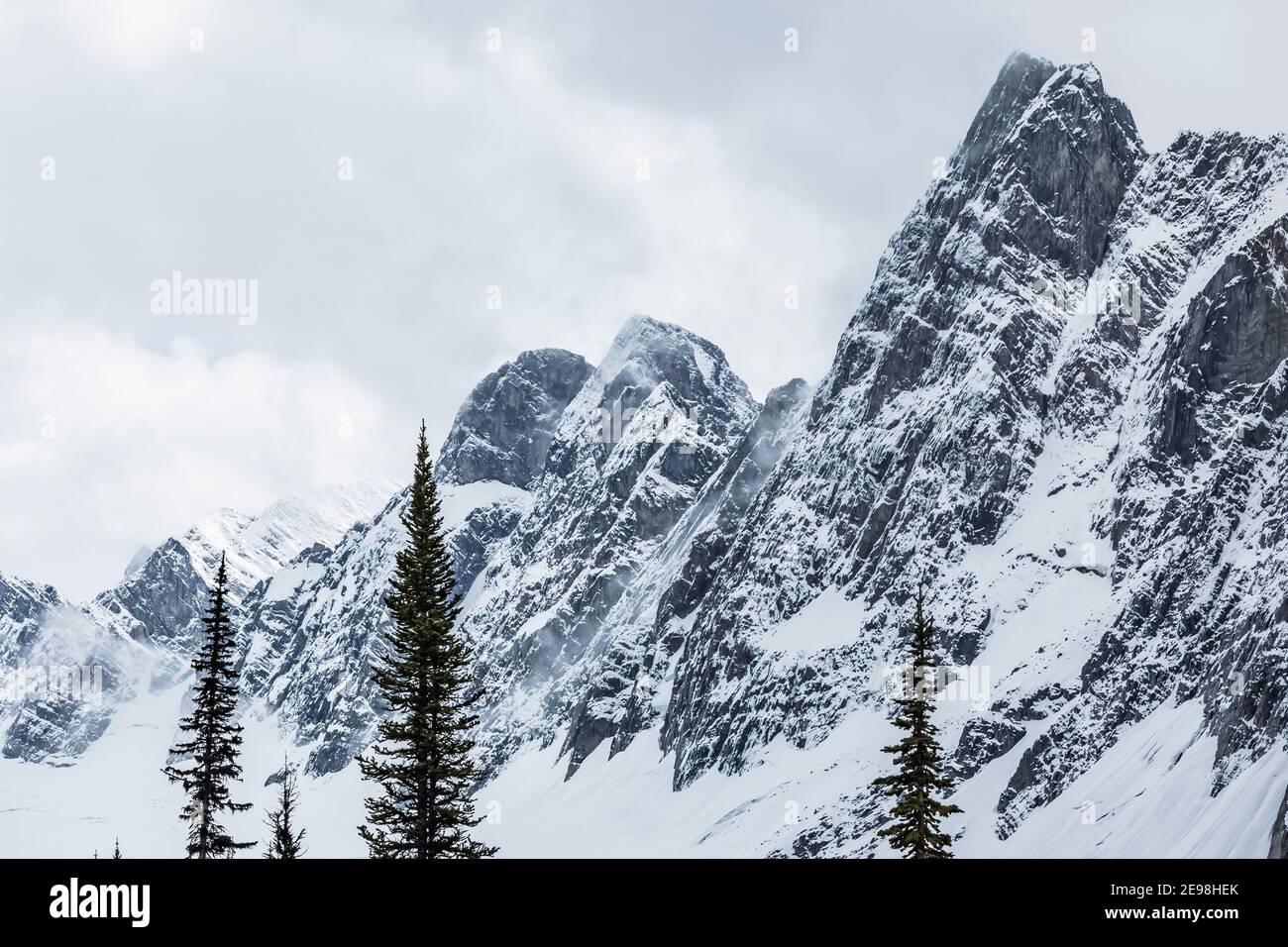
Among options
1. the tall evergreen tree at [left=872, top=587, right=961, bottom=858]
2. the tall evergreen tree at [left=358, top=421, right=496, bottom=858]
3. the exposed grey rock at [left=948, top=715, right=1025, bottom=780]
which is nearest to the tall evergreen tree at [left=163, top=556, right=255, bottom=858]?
the tall evergreen tree at [left=358, top=421, right=496, bottom=858]

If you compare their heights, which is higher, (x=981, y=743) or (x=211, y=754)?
(x=981, y=743)

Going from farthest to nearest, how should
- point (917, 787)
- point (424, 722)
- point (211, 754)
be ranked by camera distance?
1. point (211, 754)
2. point (917, 787)
3. point (424, 722)

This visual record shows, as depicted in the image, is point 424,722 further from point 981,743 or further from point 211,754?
point 981,743

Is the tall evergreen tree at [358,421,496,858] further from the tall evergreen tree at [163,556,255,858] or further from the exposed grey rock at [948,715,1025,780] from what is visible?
the exposed grey rock at [948,715,1025,780]

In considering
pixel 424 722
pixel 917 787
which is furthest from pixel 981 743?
pixel 424 722

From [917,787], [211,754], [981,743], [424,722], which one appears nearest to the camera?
[424,722]

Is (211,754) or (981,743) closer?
(211,754)

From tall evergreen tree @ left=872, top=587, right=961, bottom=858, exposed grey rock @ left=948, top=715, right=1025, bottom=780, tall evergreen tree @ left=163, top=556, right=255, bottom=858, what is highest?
exposed grey rock @ left=948, top=715, right=1025, bottom=780

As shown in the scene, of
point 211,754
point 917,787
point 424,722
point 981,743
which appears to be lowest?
point 917,787

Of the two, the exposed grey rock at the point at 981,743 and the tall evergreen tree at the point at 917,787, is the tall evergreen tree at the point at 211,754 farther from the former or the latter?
the exposed grey rock at the point at 981,743

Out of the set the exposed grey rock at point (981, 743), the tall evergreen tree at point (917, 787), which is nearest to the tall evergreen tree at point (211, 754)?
the tall evergreen tree at point (917, 787)

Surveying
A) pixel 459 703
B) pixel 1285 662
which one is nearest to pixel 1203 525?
pixel 1285 662
